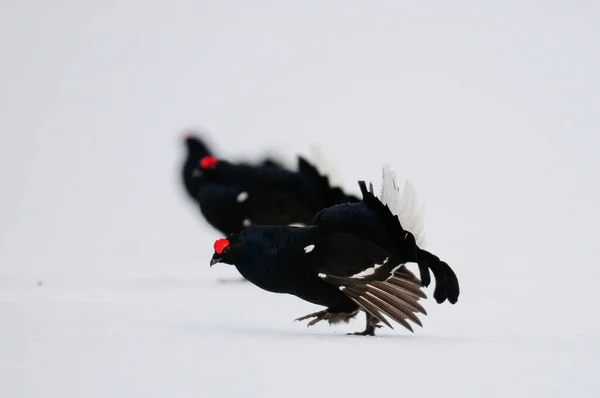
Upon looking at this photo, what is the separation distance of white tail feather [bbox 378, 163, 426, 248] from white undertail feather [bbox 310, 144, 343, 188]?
3.12 metres

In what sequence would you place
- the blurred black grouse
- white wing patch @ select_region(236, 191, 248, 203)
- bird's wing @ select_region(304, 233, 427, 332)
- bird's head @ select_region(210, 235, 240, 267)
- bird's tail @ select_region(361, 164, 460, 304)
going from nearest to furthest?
bird's wing @ select_region(304, 233, 427, 332)
bird's head @ select_region(210, 235, 240, 267)
bird's tail @ select_region(361, 164, 460, 304)
the blurred black grouse
white wing patch @ select_region(236, 191, 248, 203)

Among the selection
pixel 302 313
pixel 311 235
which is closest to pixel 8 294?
pixel 302 313

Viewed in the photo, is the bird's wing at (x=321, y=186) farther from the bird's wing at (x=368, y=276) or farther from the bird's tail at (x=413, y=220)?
the bird's wing at (x=368, y=276)

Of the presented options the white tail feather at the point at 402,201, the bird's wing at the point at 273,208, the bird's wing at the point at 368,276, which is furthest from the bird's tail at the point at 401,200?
the bird's wing at the point at 273,208

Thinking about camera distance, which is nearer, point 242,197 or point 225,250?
point 225,250

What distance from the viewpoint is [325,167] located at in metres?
8.55

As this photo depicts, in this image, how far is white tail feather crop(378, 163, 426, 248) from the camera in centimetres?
539

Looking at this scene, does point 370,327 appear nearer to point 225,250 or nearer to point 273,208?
point 225,250

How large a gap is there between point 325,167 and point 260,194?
62 cm

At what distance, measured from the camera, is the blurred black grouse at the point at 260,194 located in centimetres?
866

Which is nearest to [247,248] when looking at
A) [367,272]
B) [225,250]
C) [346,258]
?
[225,250]

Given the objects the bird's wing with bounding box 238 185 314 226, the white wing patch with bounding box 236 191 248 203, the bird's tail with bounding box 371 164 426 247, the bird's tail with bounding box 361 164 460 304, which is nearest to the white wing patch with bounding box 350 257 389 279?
the bird's tail with bounding box 361 164 460 304

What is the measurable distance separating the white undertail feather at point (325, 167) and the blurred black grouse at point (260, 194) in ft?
→ 0.11

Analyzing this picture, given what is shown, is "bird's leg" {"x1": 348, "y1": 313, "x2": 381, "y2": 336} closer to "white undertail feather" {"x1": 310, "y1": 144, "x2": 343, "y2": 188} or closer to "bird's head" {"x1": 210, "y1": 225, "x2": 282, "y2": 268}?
"bird's head" {"x1": 210, "y1": 225, "x2": 282, "y2": 268}
